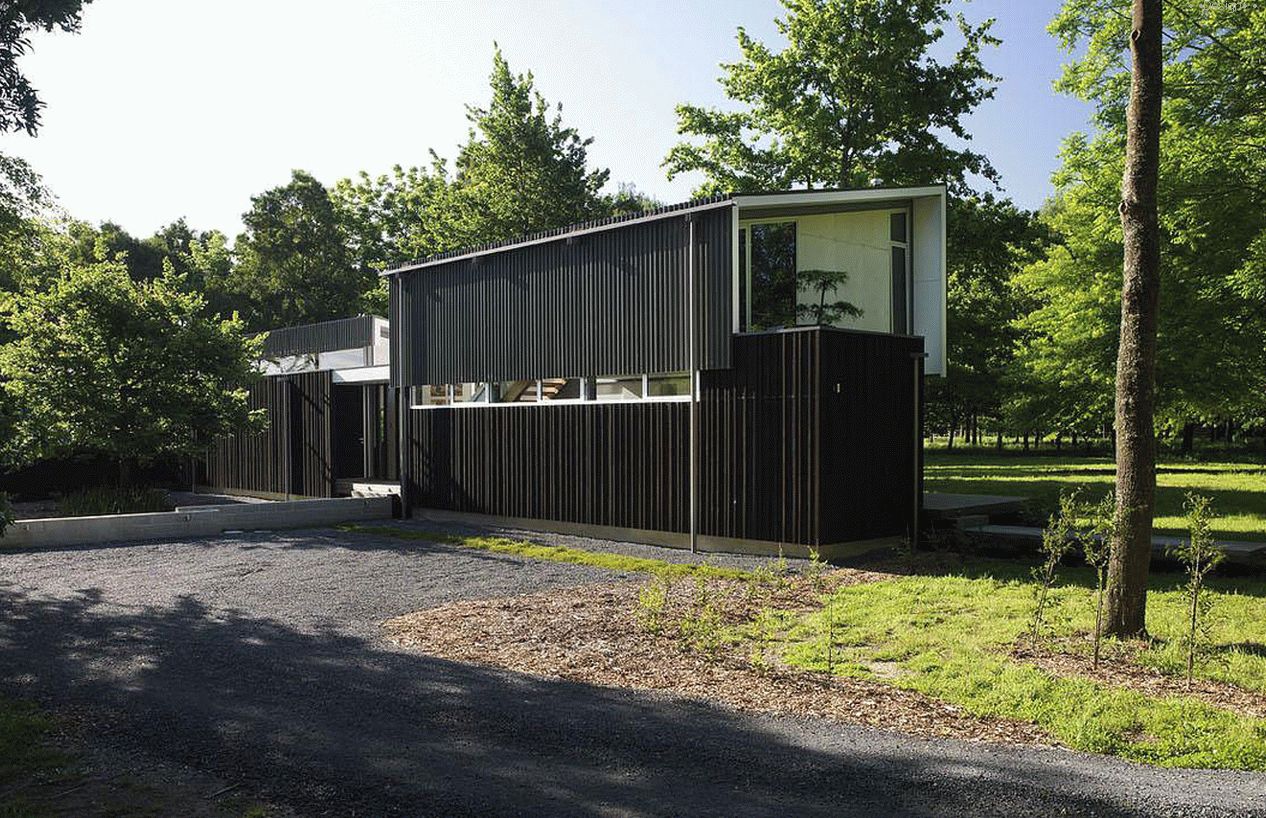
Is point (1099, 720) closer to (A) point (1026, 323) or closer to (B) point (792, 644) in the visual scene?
(B) point (792, 644)

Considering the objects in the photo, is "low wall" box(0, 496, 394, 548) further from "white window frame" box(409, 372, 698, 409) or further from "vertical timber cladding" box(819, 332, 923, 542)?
"vertical timber cladding" box(819, 332, 923, 542)

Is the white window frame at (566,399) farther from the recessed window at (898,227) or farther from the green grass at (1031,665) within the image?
the green grass at (1031,665)

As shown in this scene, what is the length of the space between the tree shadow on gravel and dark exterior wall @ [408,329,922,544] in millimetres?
5764

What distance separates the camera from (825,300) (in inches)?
498

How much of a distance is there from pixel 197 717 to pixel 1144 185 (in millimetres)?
7557

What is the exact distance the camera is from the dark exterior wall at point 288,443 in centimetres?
1917

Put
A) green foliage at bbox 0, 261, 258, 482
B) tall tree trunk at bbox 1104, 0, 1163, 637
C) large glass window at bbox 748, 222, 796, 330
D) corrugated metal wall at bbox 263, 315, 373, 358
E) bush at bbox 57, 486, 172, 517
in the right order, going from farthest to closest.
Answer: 1. corrugated metal wall at bbox 263, 315, 373, 358
2. green foliage at bbox 0, 261, 258, 482
3. bush at bbox 57, 486, 172, 517
4. large glass window at bbox 748, 222, 796, 330
5. tall tree trunk at bbox 1104, 0, 1163, 637

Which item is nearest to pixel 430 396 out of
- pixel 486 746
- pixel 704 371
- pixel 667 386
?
pixel 667 386

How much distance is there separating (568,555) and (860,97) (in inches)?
644

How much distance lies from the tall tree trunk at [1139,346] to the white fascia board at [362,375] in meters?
14.3

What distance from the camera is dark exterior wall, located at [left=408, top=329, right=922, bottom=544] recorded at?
431 inches

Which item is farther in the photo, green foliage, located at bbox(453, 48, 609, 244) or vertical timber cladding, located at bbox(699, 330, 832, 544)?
green foliage, located at bbox(453, 48, 609, 244)

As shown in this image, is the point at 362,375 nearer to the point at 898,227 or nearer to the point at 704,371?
the point at 704,371

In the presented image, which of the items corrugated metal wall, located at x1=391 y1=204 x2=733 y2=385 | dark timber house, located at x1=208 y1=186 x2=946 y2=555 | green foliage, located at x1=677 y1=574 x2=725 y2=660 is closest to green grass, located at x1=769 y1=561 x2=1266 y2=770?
green foliage, located at x1=677 y1=574 x2=725 y2=660
